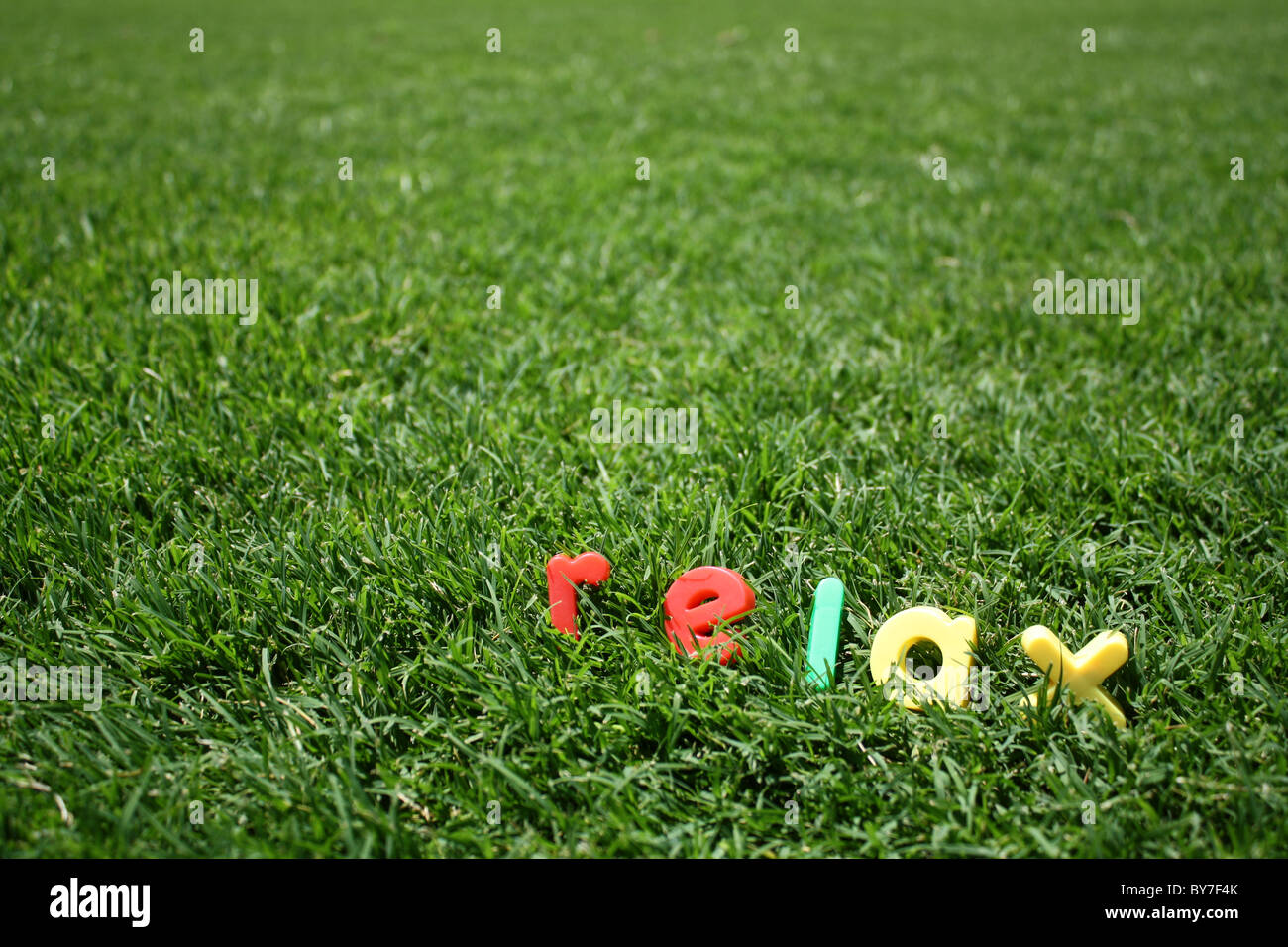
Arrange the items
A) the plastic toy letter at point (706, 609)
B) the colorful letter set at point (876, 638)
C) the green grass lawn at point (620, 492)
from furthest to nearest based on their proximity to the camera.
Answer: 1. the plastic toy letter at point (706, 609)
2. the colorful letter set at point (876, 638)
3. the green grass lawn at point (620, 492)

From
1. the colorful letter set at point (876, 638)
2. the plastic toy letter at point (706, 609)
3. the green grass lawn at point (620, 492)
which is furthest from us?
the plastic toy letter at point (706, 609)

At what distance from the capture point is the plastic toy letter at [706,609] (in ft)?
6.51

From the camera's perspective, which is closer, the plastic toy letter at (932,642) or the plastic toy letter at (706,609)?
the plastic toy letter at (932,642)

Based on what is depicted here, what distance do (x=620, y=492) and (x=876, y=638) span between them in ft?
2.90

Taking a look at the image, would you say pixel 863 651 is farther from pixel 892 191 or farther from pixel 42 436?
pixel 892 191

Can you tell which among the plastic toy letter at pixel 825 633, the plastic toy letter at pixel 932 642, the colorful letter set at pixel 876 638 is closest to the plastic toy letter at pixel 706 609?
the colorful letter set at pixel 876 638

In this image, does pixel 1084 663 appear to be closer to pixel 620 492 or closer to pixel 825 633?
pixel 825 633

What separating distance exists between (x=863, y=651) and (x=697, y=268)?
8.96ft

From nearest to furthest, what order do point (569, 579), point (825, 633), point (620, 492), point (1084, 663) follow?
point (1084, 663), point (825, 633), point (569, 579), point (620, 492)

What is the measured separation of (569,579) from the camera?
2078 mm

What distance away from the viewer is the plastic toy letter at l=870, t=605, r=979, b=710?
73.6 inches

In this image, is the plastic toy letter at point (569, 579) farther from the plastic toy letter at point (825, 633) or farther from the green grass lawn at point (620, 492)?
the plastic toy letter at point (825, 633)

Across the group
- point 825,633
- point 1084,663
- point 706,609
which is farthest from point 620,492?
point 1084,663

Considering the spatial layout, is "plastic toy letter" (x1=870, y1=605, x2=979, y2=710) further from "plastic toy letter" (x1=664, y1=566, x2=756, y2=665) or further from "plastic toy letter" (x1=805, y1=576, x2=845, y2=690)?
"plastic toy letter" (x1=664, y1=566, x2=756, y2=665)
